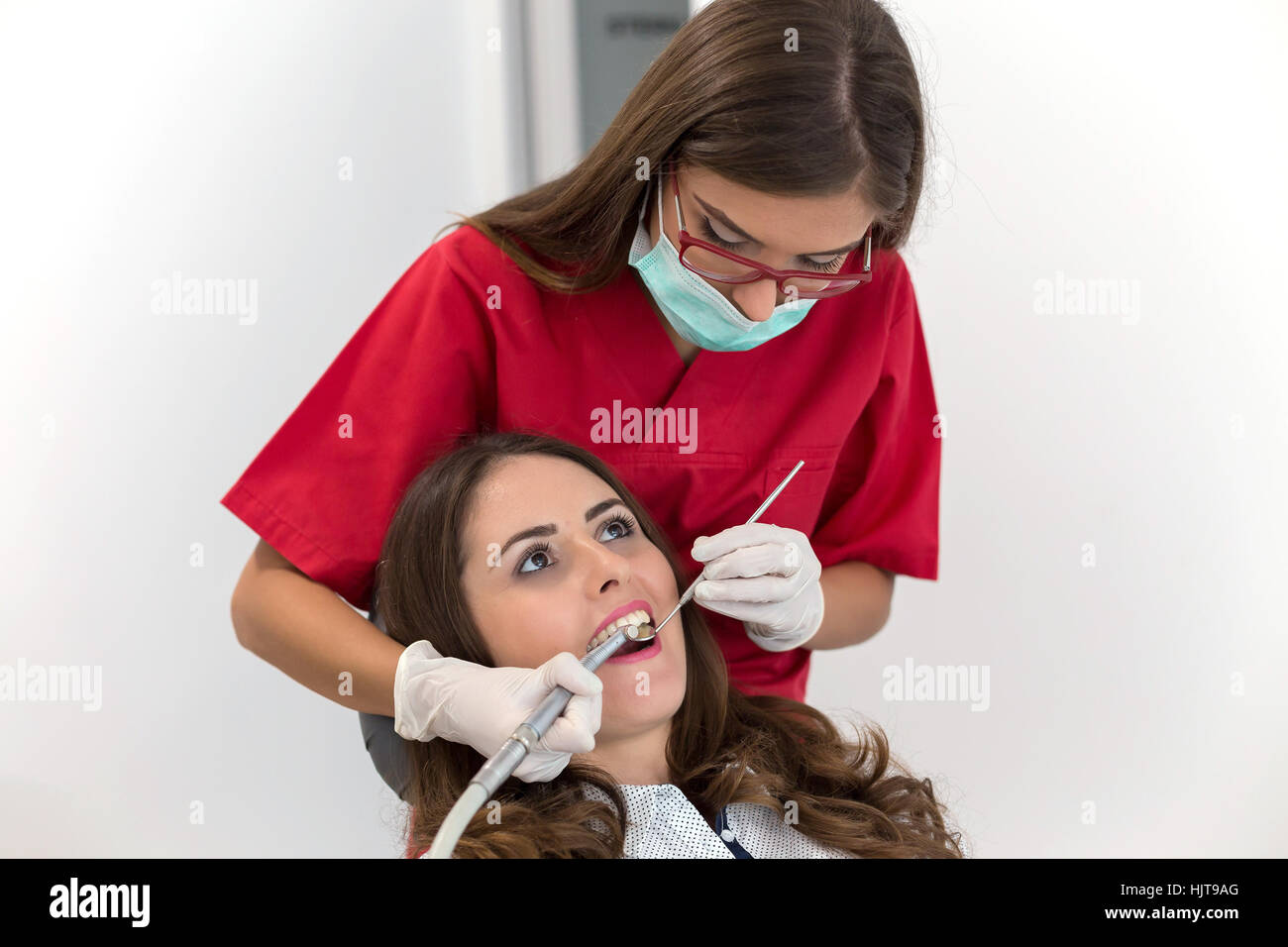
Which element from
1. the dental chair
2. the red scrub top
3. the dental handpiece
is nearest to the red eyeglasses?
the red scrub top

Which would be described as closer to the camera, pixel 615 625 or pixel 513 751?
pixel 513 751

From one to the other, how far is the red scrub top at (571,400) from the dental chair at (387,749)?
0.19 metres

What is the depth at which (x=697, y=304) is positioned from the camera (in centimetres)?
147

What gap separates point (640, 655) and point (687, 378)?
0.43 meters

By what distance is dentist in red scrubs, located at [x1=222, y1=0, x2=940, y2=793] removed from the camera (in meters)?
1.31

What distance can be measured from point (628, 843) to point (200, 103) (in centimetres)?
142

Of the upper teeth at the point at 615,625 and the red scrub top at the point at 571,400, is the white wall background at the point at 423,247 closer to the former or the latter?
the red scrub top at the point at 571,400

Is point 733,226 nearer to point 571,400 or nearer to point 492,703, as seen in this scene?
point 571,400

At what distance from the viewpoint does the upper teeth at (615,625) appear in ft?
4.42

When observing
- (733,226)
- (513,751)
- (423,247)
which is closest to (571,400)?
(733,226)

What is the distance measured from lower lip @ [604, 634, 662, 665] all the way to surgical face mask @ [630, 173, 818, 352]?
41cm

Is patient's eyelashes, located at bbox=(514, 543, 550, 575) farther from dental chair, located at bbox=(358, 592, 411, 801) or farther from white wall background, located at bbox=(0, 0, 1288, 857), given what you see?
white wall background, located at bbox=(0, 0, 1288, 857)

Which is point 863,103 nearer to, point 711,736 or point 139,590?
point 711,736
